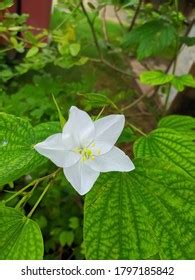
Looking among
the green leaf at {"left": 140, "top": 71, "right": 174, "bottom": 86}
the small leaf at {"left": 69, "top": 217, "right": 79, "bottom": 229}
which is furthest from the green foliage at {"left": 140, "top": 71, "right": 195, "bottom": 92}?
the small leaf at {"left": 69, "top": 217, "right": 79, "bottom": 229}

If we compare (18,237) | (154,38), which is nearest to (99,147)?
(18,237)

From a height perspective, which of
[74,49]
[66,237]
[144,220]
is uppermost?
[144,220]

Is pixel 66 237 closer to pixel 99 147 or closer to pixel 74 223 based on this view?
pixel 74 223

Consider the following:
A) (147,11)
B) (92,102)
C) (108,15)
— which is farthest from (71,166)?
(108,15)

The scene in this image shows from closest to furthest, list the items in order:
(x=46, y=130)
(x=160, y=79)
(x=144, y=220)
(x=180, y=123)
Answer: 1. (x=144, y=220)
2. (x=46, y=130)
3. (x=180, y=123)
4. (x=160, y=79)

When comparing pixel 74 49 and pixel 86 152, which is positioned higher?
pixel 86 152
